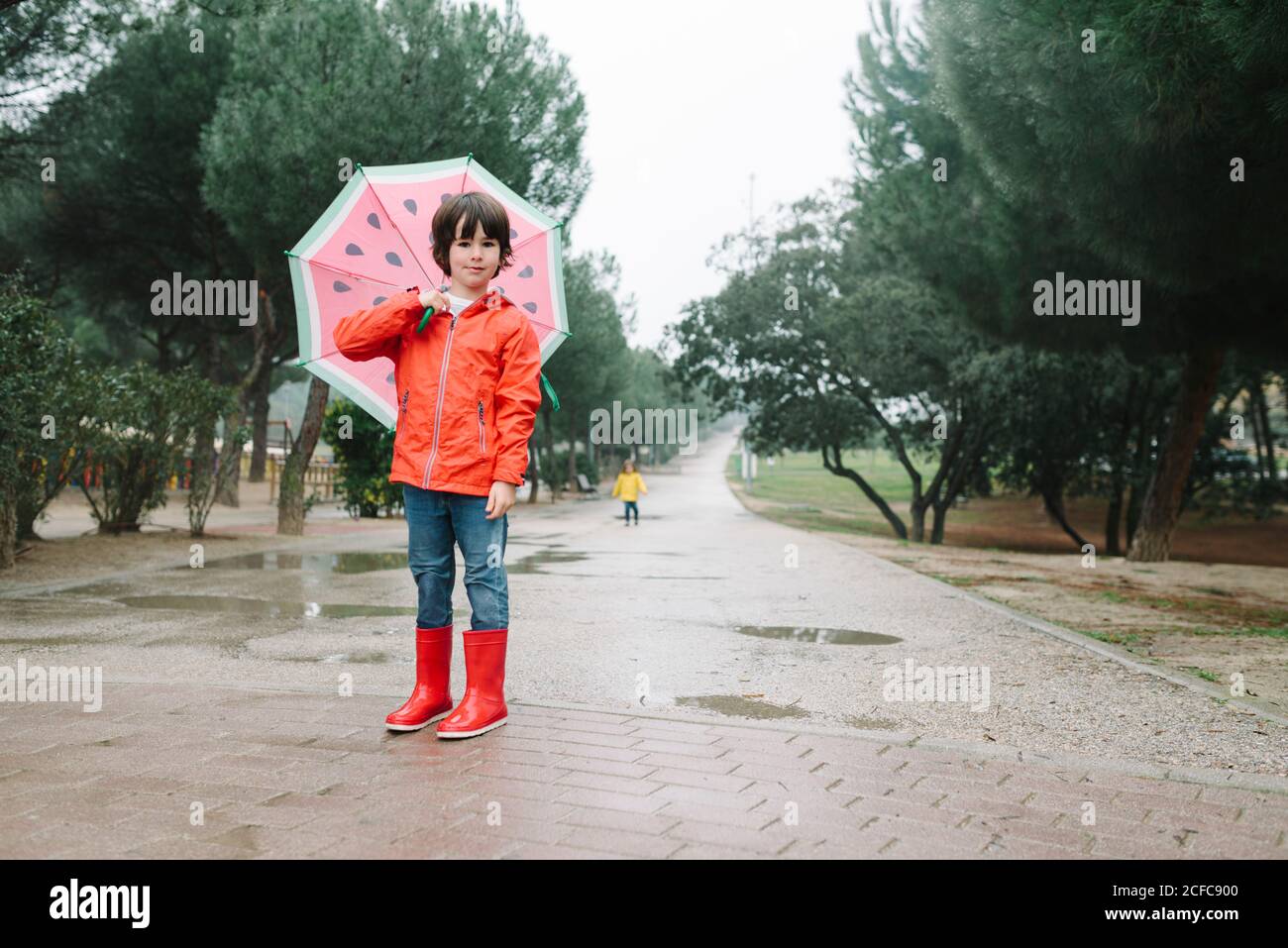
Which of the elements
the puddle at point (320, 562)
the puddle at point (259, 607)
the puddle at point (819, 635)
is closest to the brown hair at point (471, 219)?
the puddle at point (819, 635)

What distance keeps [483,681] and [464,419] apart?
1.03 meters

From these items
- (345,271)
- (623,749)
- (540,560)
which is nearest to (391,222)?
(345,271)

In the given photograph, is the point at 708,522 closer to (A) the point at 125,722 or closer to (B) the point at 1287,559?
(B) the point at 1287,559

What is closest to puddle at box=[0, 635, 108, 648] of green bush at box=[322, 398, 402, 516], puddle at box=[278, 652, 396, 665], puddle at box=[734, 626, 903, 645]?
puddle at box=[278, 652, 396, 665]

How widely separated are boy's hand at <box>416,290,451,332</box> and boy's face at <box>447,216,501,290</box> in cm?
16

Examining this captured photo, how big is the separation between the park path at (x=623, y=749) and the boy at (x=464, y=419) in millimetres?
379

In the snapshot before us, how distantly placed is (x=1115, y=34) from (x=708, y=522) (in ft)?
52.9

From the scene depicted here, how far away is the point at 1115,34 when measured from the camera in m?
6.96

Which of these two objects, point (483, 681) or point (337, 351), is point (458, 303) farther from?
point (483, 681)

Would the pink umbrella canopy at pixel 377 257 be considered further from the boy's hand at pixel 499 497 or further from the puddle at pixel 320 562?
the puddle at pixel 320 562

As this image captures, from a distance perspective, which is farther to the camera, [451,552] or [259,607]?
[259,607]

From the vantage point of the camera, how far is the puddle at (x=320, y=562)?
10374 mm

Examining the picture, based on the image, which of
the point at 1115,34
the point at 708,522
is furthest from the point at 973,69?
the point at 708,522

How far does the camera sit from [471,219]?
390 cm
